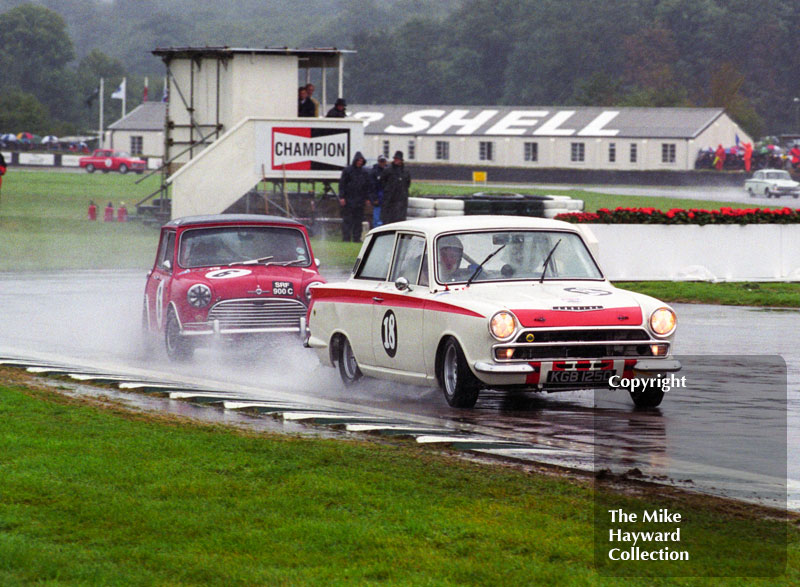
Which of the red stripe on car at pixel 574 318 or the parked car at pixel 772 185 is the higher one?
the parked car at pixel 772 185

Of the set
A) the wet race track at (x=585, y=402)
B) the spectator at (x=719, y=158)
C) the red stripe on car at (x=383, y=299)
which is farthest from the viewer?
the spectator at (x=719, y=158)

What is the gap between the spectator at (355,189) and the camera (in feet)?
101

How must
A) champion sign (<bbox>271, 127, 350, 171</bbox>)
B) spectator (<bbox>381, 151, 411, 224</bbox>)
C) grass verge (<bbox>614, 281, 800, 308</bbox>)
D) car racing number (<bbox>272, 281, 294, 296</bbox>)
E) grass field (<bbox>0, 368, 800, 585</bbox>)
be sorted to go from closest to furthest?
grass field (<bbox>0, 368, 800, 585</bbox>) → car racing number (<bbox>272, 281, 294, 296</bbox>) → grass verge (<bbox>614, 281, 800, 308</bbox>) → spectator (<bbox>381, 151, 411, 224</bbox>) → champion sign (<bbox>271, 127, 350, 171</bbox>)

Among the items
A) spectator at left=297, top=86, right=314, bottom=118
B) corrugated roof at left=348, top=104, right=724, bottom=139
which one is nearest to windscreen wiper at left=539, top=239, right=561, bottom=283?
spectator at left=297, top=86, right=314, bottom=118

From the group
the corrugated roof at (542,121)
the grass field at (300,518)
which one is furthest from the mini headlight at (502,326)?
the corrugated roof at (542,121)

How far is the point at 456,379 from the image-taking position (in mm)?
10977

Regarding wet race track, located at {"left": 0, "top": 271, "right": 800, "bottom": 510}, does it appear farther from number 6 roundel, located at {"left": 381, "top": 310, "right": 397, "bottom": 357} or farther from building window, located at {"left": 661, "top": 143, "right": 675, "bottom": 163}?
building window, located at {"left": 661, "top": 143, "right": 675, "bottom": 163}

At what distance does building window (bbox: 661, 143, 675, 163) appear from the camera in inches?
3708

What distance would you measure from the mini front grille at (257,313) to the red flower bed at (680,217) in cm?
973

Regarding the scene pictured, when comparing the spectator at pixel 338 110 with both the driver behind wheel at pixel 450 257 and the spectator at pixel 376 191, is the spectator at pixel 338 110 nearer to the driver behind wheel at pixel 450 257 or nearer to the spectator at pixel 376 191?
the spectator at pixel 376 191

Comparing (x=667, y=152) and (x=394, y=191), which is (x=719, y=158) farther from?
(x=394, y=191)

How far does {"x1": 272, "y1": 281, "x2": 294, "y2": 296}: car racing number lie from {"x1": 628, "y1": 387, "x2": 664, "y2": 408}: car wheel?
→ 5279mm

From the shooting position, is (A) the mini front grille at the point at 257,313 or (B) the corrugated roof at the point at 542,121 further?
(B) the corrugated roof at the point at 542,121

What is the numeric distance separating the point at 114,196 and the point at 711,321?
1667 inches
